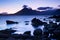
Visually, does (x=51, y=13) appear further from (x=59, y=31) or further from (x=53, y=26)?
(x=53, y=26)

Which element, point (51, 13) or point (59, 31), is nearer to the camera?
point (51, 13)

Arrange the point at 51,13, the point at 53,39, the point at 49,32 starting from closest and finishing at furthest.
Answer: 1. the point at 51,13
2. the point at 53,39
3. the point at 49,32

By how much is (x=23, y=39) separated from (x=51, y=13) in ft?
3.49

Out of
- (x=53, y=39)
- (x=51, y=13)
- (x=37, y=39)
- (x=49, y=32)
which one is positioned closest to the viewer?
(x=51, y=13)

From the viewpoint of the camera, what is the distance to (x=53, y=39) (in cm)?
516

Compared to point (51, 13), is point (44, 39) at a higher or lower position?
lower

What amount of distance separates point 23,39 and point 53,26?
2331 millimetres

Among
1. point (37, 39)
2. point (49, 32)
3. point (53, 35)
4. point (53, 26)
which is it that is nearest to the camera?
point (37, 39)

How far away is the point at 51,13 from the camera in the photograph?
448cm

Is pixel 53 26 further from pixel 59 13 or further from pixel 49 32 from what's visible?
pixel 59 13

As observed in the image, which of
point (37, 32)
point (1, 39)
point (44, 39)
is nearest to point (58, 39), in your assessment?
point (44, 39)

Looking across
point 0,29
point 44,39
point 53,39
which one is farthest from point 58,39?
point 0,29

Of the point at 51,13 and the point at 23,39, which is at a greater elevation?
the point at 51,13

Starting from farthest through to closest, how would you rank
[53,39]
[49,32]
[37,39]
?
1. [49,32]
2. [53,39]
3. [37,39]
